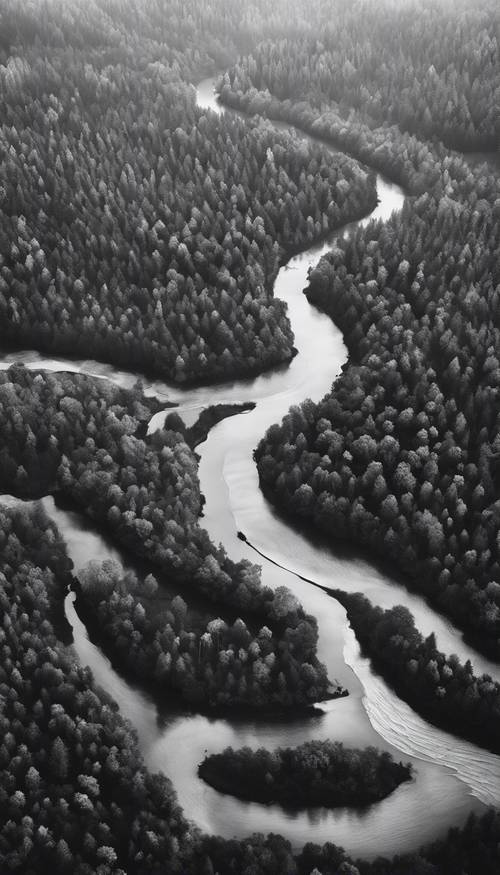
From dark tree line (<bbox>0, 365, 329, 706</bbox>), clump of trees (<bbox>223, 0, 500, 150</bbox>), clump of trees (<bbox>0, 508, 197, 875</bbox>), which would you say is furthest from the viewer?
clump of trees (<bbox>223, 0, 500, 150</bbox>)

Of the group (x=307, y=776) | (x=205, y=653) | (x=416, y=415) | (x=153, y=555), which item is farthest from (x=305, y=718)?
(x=416, y=415)

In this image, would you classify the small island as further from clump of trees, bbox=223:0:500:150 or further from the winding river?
clump of trees, bbox=223:0:500:150

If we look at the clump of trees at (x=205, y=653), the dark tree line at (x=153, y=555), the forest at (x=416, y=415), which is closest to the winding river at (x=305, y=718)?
the clump of trees at (x=205, y=653)

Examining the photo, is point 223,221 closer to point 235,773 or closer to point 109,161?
point 109,161

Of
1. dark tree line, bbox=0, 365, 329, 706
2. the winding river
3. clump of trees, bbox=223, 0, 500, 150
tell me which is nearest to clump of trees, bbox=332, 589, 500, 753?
the winding river

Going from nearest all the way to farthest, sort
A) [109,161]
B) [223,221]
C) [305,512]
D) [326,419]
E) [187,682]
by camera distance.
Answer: [187,682] → [305,512] → [326,419] → [223,221] → [109,161]

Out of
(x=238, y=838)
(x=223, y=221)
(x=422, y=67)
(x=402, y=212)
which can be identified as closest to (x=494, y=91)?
(x=422, y=67)
